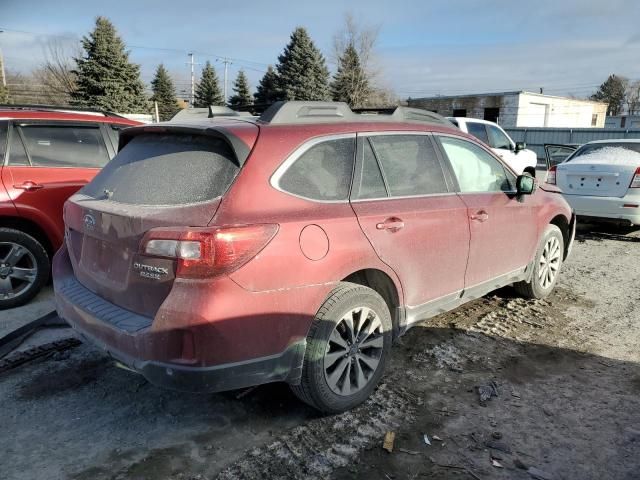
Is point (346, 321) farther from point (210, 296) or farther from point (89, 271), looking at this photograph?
point (89, 271)

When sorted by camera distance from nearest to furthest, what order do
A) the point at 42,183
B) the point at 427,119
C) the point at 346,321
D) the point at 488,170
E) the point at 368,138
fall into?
the point at 346,321
the point at 368,138
the point at 427,119
the point at 488,170
the point at 42,183

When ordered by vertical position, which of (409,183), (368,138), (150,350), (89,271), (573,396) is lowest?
(573,396)

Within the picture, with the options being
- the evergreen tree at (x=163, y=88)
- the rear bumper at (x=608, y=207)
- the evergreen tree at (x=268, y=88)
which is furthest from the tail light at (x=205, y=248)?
the evergreen tree at (x=163, y=88)

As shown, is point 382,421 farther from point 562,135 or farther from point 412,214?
point 562,135

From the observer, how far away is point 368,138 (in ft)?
11.3

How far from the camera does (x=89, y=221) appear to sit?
10.2ft

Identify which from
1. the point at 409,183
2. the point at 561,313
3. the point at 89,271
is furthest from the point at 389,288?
the point at 561,313

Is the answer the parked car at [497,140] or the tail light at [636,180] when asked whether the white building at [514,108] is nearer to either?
the parked car at [497,140]

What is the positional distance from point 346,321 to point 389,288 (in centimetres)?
48

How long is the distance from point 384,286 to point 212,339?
4.34 feet

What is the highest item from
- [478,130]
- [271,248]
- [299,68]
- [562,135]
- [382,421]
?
[299,68]

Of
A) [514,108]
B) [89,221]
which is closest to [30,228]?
[89,221]

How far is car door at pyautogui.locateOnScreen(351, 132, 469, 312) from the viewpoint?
3.29 m

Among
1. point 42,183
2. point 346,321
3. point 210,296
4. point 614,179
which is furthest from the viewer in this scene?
point 614,179
